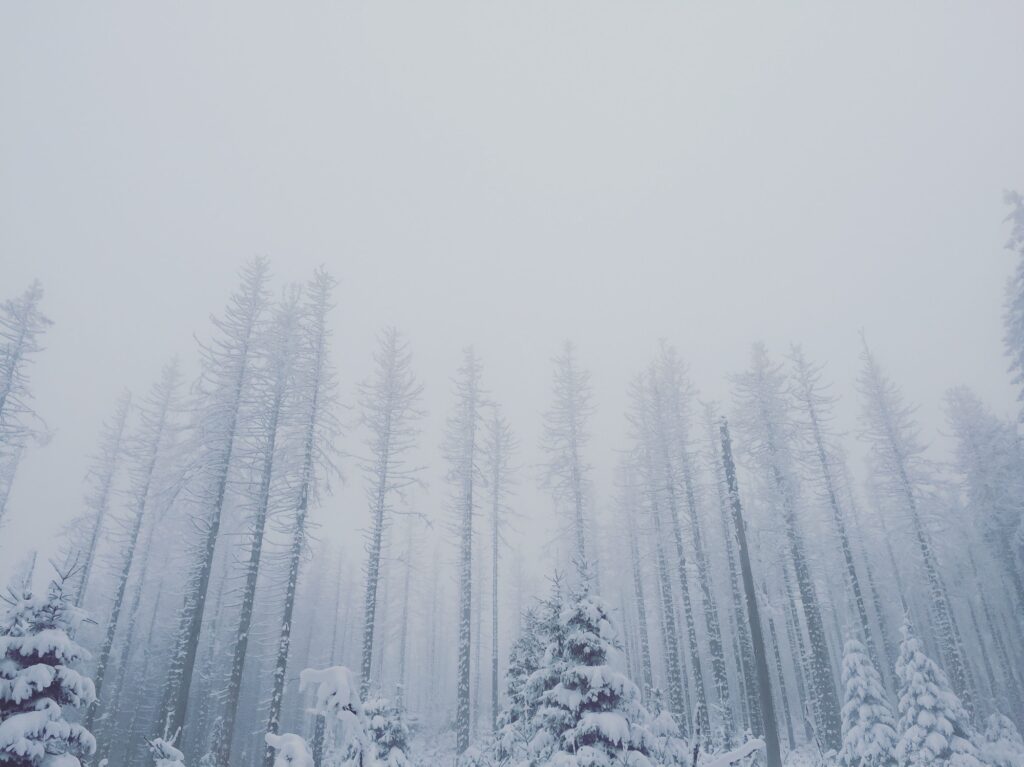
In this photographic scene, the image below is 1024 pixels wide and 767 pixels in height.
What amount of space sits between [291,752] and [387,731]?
23.1 feet

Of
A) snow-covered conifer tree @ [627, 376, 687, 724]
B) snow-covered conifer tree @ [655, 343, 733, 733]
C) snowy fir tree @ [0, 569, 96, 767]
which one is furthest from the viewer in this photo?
snow-covered conifer tree @ [627, 376, 687, 724]

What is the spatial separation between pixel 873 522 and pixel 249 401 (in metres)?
45.3

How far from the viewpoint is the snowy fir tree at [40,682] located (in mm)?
6906

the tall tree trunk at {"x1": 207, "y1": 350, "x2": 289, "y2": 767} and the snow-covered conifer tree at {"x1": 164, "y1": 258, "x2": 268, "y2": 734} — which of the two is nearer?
the tall tree trunk at {"x1": 207, "y1": 350, "x2": 289, "y2": 767}

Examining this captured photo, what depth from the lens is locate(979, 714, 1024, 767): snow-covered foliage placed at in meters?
18.0

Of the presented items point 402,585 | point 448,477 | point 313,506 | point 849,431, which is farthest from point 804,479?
point 402,585

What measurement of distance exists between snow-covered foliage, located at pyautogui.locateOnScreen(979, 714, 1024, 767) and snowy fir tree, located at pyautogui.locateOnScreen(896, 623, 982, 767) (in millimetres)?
2898

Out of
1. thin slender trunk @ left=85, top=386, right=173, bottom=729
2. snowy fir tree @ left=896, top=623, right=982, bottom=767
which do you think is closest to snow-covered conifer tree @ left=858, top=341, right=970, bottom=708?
snowy fir tree @ left=896, top=623, right=982, bottom=767

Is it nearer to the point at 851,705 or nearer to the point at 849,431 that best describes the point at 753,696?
the point at 851,705

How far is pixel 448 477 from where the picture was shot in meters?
27.8

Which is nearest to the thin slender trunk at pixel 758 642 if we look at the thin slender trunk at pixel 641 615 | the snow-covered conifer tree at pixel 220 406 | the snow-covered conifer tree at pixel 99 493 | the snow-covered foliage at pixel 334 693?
the thin slender trunk at pixel 641 615

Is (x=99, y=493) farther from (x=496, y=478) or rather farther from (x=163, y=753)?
(x=163, y=753)

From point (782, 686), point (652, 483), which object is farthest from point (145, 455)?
point (782, 686)

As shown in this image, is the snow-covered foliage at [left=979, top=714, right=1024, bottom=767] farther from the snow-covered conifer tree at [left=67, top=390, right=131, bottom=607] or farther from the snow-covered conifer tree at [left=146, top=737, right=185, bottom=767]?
the snow-covered conifer tree at [left=67, top=390, right=131, bottom=607]
